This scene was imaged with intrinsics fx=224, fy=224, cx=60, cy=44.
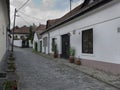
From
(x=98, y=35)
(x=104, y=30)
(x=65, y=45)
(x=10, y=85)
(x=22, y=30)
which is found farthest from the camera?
(x=22, y=30)

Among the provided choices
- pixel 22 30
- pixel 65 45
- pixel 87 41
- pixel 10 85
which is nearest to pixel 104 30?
pixel 87 41

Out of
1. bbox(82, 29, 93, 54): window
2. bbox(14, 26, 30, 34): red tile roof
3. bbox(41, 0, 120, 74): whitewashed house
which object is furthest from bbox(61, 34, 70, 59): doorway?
bbox(14, 26, 30, 34): red tile roof

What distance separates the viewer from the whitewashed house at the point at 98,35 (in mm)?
10494

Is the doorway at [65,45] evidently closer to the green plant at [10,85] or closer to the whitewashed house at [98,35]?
the whitewashed house at [98,35]

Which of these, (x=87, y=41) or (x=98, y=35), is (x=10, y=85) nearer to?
(x=98, y=35)

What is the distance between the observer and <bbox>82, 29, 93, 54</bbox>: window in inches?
541

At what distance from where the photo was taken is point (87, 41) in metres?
14.4

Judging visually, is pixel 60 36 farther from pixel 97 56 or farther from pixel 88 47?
pixel 97 56

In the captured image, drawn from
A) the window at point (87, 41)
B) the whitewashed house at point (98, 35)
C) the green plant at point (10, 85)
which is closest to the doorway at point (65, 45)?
the whitewashed house at point (98, 35)

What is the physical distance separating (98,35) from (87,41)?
1997mm

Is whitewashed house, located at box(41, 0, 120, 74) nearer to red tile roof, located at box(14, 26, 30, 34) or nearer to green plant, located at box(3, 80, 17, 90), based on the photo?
green plant, located at box(3, 80, 17, 90)

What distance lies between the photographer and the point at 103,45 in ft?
38.8

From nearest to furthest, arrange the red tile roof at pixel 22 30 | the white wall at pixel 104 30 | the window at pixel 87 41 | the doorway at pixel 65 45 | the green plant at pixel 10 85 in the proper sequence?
1. the green plant at pixel 10 85
2. the white wall at pixel 104 30
3. the window at pixel 87 41
4. the doorway at pixel 65 45
5. the red tile roof at pixel 22 30

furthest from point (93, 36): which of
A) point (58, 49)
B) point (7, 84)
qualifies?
point (58, 49)
